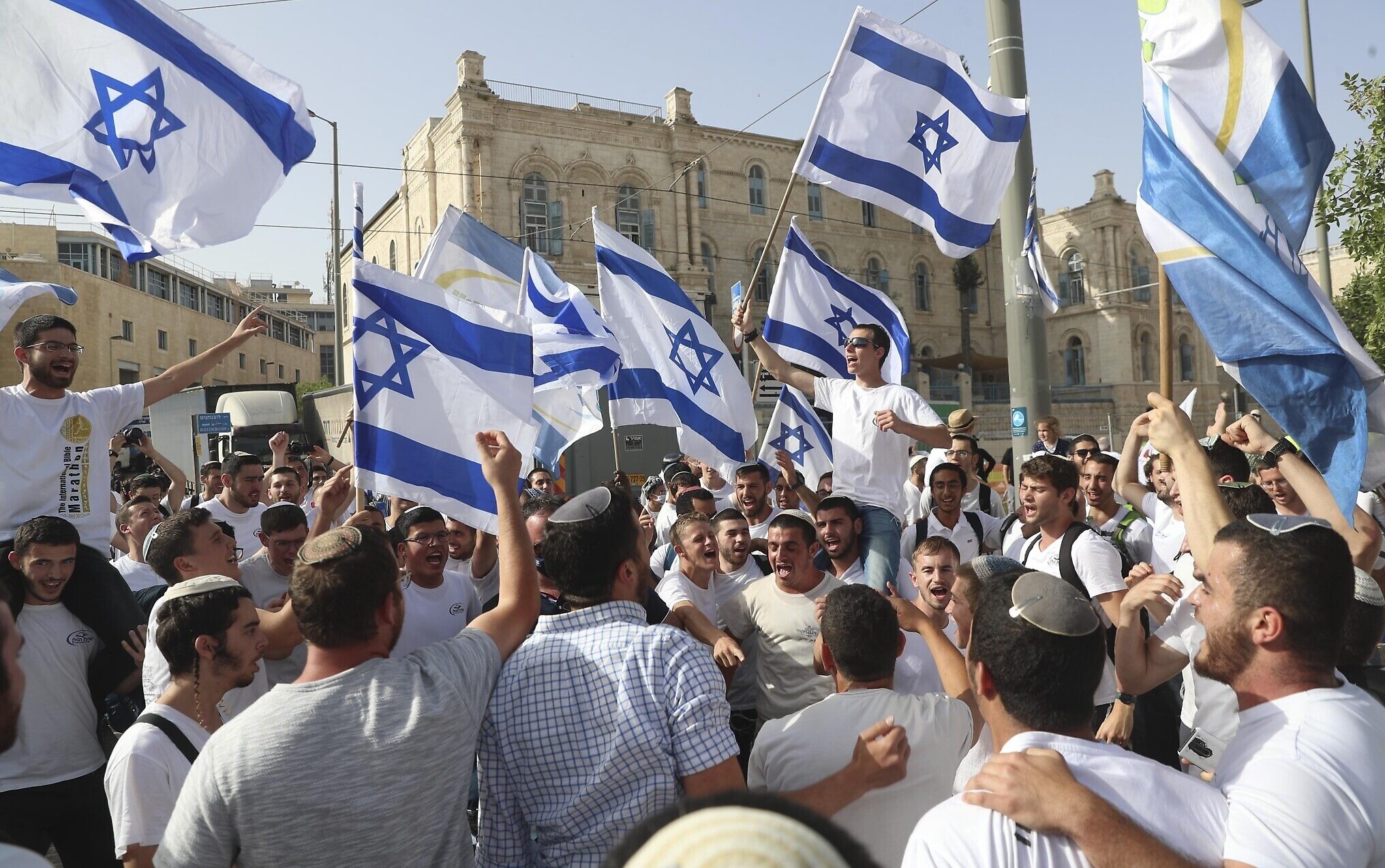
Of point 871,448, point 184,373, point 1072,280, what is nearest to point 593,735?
point 184,373

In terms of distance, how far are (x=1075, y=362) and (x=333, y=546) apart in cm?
5758

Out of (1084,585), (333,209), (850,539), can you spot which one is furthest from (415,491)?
(333,209)

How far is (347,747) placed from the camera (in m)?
2.33

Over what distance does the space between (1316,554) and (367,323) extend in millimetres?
3857

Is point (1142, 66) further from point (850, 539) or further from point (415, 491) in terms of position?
point (415, 491)

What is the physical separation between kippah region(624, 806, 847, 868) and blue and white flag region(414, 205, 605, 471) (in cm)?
766

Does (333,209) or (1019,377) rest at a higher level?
(333,209)

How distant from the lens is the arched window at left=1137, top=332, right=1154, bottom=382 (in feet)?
176

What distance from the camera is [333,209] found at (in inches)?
1126

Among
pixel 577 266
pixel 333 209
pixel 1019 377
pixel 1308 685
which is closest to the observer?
pixel 1308 685

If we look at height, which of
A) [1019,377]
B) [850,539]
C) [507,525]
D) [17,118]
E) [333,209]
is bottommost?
[850,539]

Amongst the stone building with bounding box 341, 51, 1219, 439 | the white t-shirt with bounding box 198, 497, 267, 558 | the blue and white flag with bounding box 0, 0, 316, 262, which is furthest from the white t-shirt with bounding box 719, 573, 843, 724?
the stone building with bounding box 341, 51, 1219, 439

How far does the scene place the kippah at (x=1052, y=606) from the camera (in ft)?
6.96

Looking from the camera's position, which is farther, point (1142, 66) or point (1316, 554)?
point (1142, 66)
